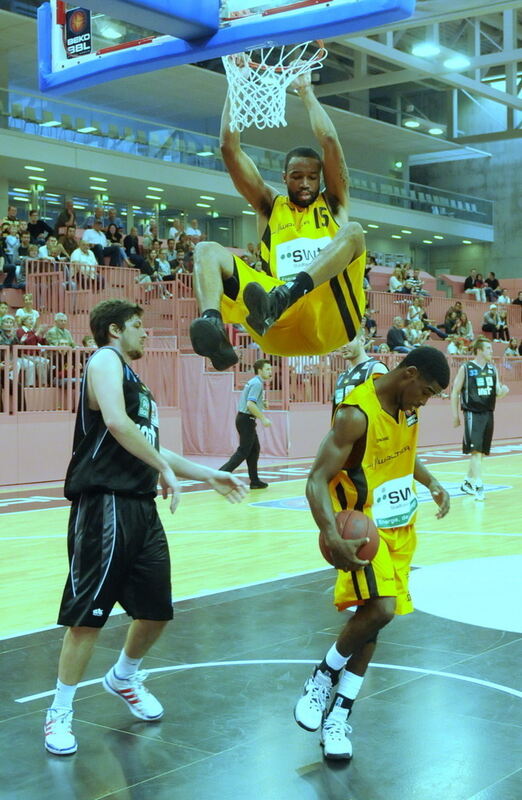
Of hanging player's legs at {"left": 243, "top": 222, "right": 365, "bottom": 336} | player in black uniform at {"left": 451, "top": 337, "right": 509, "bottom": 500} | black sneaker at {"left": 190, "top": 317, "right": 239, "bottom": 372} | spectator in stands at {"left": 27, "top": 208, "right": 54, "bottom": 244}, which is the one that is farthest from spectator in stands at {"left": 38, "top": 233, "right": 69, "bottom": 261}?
black sneaker at {"left": 190, "top": 317, "right": 239, "bottom": 372}

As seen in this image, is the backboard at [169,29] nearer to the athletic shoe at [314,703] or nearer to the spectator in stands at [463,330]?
the athletic shoe at [314,703]

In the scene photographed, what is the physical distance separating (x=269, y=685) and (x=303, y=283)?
7.01 ft

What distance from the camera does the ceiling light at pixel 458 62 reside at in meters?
24.3

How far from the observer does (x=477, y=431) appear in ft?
43.3

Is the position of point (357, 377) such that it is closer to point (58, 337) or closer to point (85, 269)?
point (58, 337)

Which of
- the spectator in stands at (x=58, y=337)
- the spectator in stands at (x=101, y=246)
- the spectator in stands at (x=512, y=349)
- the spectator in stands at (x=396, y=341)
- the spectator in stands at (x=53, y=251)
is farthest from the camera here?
the spectator in stands at (x=512, y=349)

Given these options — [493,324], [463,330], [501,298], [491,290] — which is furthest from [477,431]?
[491,290]

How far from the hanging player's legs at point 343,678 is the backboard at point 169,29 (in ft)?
9.07

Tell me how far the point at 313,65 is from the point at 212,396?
13.2 meters

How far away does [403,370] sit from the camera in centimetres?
430

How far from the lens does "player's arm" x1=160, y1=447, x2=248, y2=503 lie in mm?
4465

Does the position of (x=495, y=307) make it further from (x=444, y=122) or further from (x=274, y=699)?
(x=274, y=699)

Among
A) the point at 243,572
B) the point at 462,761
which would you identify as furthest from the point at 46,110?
the point at 462,761

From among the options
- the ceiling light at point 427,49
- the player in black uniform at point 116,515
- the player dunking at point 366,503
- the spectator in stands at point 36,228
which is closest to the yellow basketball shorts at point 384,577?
the player dunking at point 366,503
